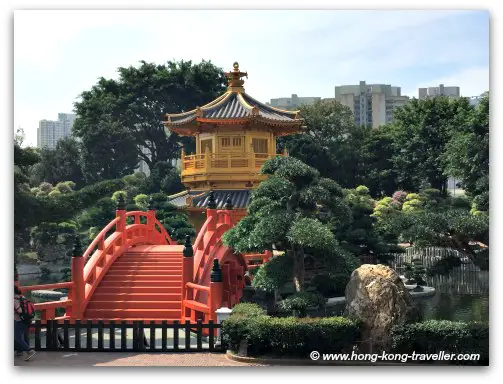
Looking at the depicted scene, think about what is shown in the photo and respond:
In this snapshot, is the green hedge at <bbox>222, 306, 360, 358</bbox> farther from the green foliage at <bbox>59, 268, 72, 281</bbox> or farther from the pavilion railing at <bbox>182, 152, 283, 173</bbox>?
the pavilion railing at <bbox>182, 152, 283, 173</bbox>

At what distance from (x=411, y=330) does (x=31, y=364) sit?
19.5 feet

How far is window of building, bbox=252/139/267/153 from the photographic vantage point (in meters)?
23.8

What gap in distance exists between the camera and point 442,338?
38.3 feet

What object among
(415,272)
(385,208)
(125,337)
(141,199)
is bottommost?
(125,337)

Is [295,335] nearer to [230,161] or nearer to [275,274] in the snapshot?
[275,274]

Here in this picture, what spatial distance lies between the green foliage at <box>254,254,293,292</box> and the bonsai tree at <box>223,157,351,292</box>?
0.13 metres

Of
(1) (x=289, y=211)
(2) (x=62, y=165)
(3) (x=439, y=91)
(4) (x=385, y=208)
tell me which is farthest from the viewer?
(4) (x=385, y=208)

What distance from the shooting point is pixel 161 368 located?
→ 11727 millimetres

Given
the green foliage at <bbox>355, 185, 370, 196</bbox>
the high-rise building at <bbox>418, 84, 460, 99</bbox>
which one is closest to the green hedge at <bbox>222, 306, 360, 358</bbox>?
the high-rise building at <bbox>418, 84, 460, 99</bbox>

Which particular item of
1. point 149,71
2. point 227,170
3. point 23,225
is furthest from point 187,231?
point 149,71

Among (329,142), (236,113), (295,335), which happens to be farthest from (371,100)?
(295,335)

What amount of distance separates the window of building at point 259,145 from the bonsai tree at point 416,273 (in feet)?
18.6

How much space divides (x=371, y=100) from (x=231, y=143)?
21.9ft
